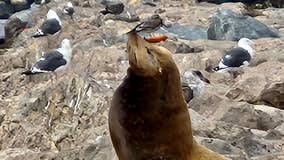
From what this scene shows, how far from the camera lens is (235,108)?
8375 millimetres

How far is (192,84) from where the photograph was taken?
36.3 ft

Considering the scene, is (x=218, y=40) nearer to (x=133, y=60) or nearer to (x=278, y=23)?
(x=278, y=23)

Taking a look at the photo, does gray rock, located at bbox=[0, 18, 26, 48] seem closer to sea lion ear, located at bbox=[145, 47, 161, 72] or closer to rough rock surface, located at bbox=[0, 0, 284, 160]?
rough rock surface, located at bbox=[0, 0, 284, 160]

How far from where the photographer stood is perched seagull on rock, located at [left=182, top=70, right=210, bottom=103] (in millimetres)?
10500

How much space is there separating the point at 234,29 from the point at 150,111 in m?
16.8

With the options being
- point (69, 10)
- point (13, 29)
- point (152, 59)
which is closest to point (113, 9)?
point (69, 10)

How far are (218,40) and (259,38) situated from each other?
1.22 metres

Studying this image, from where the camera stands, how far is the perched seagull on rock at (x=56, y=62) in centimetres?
1468

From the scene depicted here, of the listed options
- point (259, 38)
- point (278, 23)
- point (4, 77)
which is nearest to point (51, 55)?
point (4, 77)

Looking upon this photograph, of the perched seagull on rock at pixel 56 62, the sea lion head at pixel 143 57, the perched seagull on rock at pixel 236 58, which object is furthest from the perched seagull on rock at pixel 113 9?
the sea lion head at pixel 143 57

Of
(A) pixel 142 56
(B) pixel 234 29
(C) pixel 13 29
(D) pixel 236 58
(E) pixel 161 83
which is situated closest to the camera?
(A) pixel 142 56

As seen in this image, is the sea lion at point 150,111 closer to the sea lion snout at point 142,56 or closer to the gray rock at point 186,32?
the sea lion snout at point 142,56

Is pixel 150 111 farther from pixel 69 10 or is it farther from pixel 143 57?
pixel 69 10

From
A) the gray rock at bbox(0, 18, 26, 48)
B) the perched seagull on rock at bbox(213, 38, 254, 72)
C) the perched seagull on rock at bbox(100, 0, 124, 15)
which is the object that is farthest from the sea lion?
the perched seagull on rock at bbox(100, 0, 124, 15)
